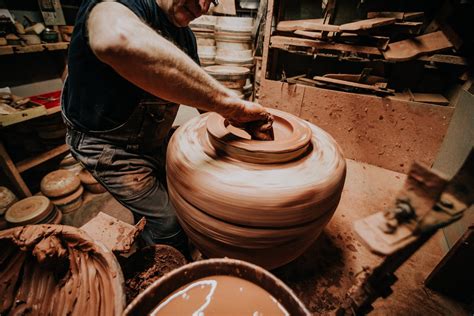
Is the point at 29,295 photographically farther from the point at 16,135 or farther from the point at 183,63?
the point at 16,135

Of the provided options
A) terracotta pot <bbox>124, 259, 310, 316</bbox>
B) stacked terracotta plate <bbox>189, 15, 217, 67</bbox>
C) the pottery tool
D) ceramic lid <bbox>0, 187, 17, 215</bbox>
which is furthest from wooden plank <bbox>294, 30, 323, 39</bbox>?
ceramic lid <bbox>0, 187, 17, 215</bbox>

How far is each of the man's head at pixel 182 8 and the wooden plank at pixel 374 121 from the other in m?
1.50

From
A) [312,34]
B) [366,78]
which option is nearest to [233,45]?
[312,34]

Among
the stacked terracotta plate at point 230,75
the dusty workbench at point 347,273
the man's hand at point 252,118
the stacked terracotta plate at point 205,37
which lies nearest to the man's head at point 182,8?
the man's hand at point 252,118

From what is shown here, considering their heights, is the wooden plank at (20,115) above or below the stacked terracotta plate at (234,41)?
below

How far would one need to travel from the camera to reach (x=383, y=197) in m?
2.06

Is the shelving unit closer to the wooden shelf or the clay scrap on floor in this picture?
the clay scrap on floor

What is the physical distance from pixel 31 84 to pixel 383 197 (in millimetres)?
4100

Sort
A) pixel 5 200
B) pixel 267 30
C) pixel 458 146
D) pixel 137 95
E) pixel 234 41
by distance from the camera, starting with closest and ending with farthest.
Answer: pixel 137 95 → pixel 458 146 → pixel 5 200 → pixel 267 30 → pixel 234 41

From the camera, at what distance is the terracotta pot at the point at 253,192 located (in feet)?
3.01

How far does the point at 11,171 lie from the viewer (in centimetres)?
227

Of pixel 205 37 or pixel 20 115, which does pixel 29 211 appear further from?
pixel 205 37

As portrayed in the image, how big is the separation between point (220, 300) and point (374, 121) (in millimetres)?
2382

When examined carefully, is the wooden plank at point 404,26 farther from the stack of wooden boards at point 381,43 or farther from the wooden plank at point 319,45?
the wooden plank at point 319,45
